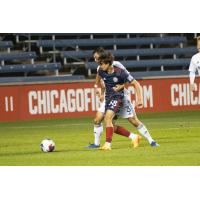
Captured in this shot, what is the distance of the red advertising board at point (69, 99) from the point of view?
13.2 m

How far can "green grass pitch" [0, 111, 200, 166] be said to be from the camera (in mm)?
8344

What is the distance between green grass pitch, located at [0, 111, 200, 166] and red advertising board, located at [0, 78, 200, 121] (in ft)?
0.46

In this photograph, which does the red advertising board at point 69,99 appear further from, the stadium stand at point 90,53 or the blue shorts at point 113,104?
the blue shorts at point 113,104

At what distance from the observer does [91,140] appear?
10344mm

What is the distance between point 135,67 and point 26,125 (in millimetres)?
2142

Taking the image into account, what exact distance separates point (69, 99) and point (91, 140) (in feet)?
11.0

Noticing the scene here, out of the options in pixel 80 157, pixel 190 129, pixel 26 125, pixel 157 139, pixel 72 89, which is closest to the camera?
pixel 80 157

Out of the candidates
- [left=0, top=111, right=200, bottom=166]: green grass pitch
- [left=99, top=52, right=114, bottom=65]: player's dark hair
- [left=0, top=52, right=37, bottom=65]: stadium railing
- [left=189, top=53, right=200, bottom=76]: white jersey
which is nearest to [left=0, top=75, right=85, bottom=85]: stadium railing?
[left=0, top=52, right=37, bottom=65]: stadium railing

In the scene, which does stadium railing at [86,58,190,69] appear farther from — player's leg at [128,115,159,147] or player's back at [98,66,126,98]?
player's back at [98,66,126,98]

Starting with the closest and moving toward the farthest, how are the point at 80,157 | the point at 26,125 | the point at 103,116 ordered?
the point at 80,157 < the point at 103,116 < the point at 26,125

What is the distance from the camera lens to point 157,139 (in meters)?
10.3
